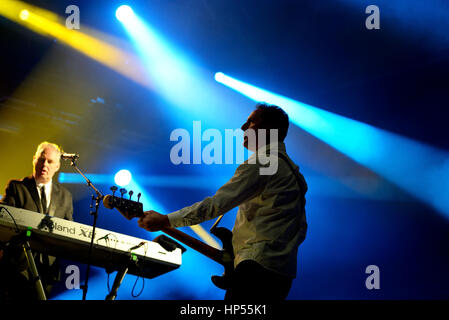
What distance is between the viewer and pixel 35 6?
217 inches

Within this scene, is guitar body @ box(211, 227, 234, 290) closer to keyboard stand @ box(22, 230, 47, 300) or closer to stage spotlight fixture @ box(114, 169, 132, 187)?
keyboard stand @ box(22, 230, 47, 300)

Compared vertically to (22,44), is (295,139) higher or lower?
lower

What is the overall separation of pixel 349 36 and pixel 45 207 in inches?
189

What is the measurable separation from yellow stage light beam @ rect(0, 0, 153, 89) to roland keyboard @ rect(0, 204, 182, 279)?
3598 millimetres

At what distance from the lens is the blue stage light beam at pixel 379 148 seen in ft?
19.3

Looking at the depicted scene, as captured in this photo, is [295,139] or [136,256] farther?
[295,139]

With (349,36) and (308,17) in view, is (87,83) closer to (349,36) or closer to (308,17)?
(308,17)

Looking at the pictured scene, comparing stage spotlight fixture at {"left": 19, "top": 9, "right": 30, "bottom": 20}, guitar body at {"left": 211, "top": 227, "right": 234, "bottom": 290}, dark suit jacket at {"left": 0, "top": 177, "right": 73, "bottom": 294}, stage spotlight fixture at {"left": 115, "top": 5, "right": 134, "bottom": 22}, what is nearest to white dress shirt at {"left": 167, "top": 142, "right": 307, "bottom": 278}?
guitar body at {"left": 211, "top": 227, "right": 234, "bottom": 290}

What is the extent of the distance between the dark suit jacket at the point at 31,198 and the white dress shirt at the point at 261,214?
228 cm

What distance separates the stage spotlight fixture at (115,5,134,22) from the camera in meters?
6.12

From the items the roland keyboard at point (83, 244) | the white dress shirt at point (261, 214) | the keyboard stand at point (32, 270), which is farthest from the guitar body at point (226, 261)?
the keyboard stand at point (32, 270)

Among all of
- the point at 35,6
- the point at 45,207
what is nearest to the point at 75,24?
the point at 35,6
